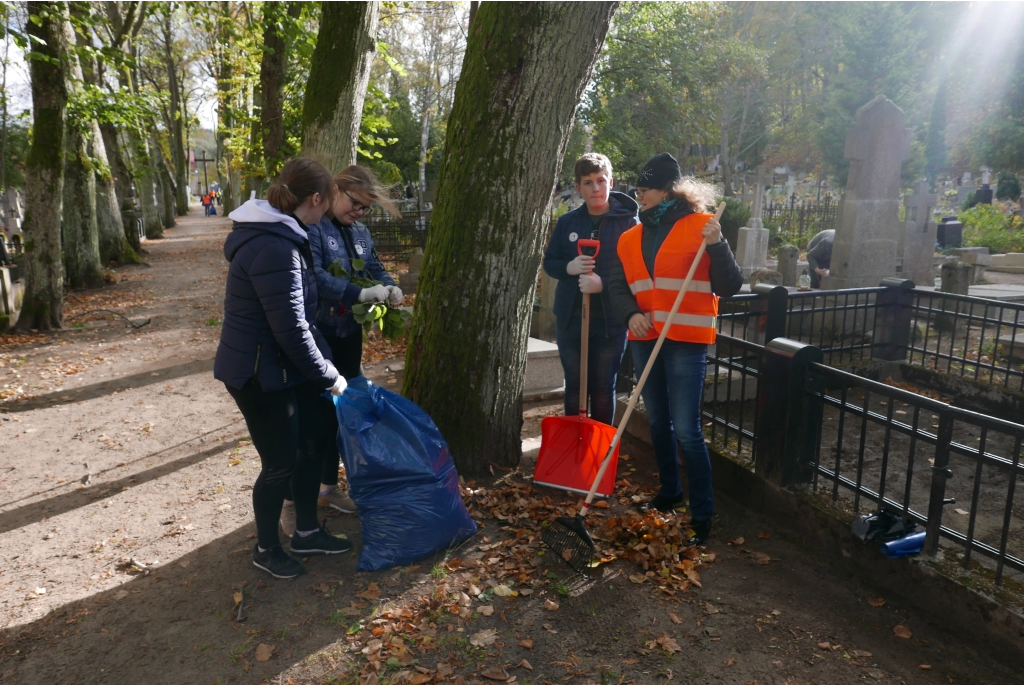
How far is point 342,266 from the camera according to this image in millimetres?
3666

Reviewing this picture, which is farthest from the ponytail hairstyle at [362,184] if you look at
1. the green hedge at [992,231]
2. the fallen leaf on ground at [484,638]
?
the green hedge at [992,231]

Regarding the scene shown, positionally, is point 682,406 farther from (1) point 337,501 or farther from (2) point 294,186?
(2) point 294,186

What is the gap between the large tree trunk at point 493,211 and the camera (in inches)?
143

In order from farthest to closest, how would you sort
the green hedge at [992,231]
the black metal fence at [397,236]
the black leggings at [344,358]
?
1. the green hedge at [992,231]
2. the black metal fence at [397,236]
3. the black leggings at [344,358]

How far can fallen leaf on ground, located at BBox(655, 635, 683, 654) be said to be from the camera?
278 cm

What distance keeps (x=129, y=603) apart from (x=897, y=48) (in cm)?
3398

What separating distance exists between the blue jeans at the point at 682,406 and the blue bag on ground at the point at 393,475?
1.17 metres

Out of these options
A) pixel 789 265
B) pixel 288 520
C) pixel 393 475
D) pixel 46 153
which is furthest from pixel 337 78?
pixel 789 265

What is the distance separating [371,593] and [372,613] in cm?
15

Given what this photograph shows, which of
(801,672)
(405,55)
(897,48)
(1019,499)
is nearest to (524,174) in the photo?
(801,672)

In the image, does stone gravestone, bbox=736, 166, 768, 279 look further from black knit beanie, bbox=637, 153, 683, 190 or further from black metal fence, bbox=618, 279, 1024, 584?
black knit beanie, bbox=637, 153, 683, 190

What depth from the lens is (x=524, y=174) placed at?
3.74 meters

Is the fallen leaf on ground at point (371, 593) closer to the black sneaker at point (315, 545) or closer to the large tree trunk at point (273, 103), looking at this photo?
the black sneaker at point (315, 545)

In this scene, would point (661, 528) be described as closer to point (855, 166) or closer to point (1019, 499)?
point (1019, 499)
